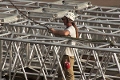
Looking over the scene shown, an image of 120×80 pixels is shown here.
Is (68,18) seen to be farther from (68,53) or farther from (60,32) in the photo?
(68,53)

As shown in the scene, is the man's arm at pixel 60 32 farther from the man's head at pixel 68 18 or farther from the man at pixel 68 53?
the man's head at pixel 68 18

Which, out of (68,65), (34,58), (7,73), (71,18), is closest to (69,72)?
(68,65)

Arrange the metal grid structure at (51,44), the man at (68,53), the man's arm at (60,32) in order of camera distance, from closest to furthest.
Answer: the man's arm at (60,32) → the man at (68,53) → the metal grid structure at (51,44)

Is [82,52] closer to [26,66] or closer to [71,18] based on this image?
[26,66]

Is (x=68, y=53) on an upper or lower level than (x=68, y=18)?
lower

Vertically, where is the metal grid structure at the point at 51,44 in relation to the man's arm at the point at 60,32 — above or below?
below

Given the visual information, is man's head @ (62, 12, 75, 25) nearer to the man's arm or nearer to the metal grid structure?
the man's arm

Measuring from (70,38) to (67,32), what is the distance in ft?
0.97

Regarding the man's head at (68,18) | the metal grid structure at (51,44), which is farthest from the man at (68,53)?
the metal grid structure at (51,44)

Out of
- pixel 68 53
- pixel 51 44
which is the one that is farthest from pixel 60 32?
pixel 68 53

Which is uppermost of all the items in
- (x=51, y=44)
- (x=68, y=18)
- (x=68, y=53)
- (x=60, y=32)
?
(x=68, y=18)

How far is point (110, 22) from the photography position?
24.9 meters

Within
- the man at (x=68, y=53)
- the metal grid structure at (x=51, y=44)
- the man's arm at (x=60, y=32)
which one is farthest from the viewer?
the metal grid structure at (x=51, y=44)

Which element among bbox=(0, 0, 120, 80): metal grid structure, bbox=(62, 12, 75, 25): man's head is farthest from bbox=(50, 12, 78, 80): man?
bbox=(0, 0, 120, 80): metal grid structure
